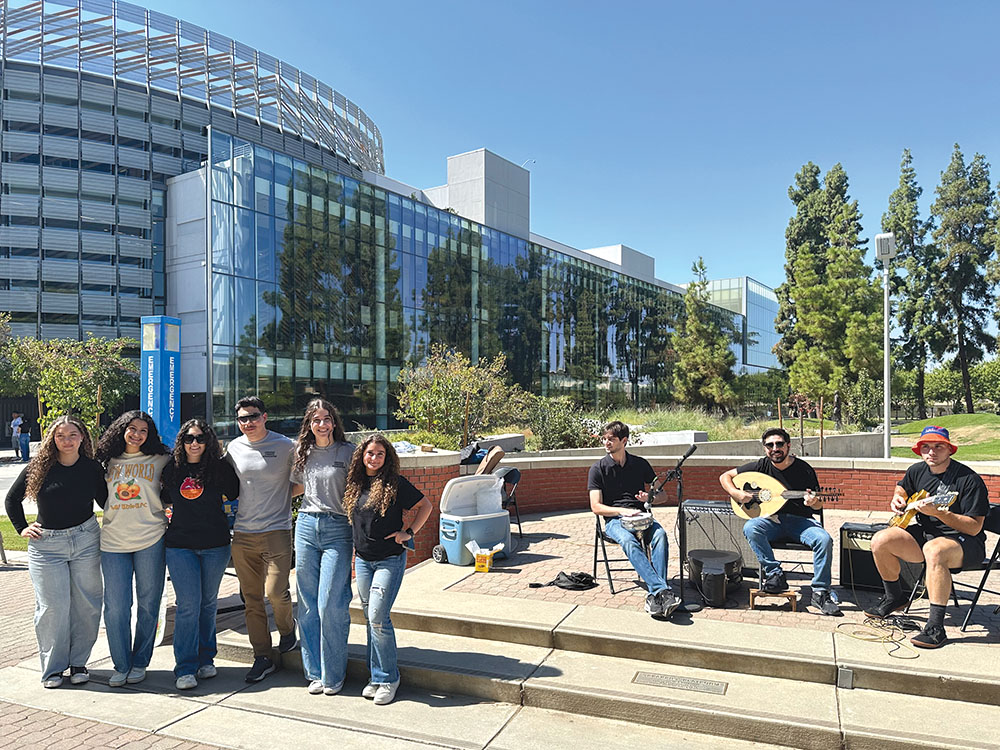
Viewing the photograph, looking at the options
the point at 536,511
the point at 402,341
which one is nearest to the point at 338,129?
the point at 402,341

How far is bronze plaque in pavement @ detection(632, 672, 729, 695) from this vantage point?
14.0 feet

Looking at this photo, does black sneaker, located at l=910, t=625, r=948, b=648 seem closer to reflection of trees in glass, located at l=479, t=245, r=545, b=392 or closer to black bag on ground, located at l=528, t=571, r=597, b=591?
black bag on ground, located at l=528, t=571, r=597, b=591

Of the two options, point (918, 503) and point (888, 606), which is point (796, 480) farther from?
point (888, 606)

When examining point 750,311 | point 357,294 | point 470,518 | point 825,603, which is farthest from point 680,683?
point 750,311

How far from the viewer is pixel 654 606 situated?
5.27 m

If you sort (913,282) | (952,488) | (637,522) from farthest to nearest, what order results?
(913,282) < (637,522) < (952,488)

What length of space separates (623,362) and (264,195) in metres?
30.0

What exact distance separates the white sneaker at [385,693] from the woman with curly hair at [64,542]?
7.12ft

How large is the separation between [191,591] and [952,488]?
5.71 metres

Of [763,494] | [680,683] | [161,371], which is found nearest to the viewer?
[680,683]

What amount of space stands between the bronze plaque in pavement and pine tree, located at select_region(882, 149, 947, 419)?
47.4m

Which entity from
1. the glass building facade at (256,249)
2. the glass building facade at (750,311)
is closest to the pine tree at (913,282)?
the glass building facade at (256,249)

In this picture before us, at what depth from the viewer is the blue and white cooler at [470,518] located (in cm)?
727

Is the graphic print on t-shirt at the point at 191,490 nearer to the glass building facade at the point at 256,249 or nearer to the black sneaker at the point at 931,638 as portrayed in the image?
the black sneaker at the point at 931,638
